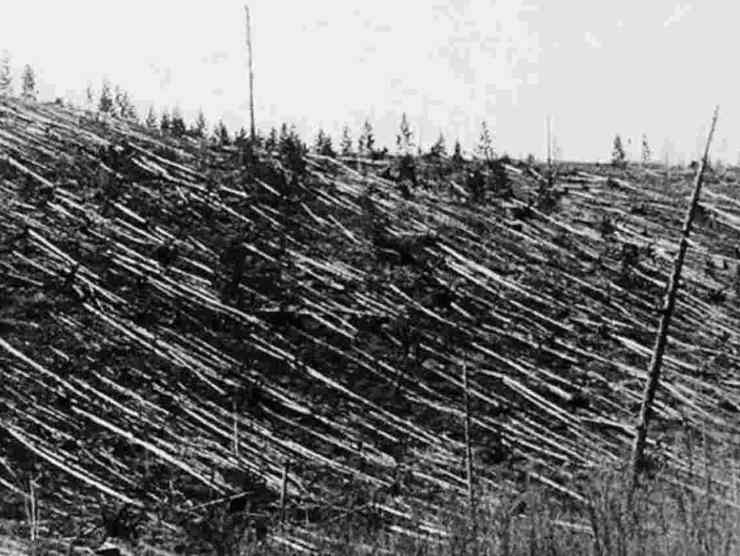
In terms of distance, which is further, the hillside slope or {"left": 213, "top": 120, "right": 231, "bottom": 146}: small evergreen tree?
{"left": 213, "top": 120, "right": 231, "bottom": 146}: small evergreen tree

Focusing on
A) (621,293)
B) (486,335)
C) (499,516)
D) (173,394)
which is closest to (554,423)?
(486,335)

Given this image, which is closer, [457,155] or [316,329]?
[316,329]

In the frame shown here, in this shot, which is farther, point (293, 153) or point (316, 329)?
point (293, 153)

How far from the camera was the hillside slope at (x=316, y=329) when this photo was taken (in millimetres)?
12852

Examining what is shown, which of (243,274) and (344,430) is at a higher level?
(243,274)

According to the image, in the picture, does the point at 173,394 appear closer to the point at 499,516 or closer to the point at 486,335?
the point at 486,335

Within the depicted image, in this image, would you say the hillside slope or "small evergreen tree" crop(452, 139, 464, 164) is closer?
the hillside slope

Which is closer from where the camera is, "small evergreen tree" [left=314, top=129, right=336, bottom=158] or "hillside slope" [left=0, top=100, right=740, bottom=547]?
"hillside slope" [left=0, top=100, right=740, bottom=547]

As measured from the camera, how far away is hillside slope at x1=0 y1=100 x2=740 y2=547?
12.9 metres

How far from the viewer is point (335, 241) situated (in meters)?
19.6

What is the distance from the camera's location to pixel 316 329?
659 inches

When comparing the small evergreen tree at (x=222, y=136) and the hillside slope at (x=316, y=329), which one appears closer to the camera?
the hillside slope at (x=316, y=329)

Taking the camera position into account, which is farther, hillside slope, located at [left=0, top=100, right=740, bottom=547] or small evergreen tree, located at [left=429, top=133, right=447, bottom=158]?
small evergreen tree, located at [left=429, top=133, right=447, bottom=158]

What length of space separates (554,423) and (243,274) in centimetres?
677
